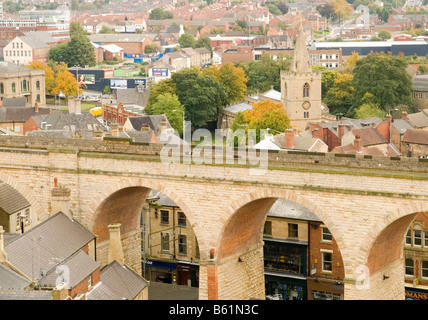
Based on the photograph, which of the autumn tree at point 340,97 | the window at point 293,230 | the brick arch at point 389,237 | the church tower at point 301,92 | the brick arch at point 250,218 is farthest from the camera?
the autumn tree at point 340,97

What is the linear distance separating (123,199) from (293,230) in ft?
31.4

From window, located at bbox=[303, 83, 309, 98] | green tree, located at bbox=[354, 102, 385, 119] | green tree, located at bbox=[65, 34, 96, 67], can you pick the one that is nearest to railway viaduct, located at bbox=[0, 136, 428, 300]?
window, located at bbox=[303, 83, 309, 98]

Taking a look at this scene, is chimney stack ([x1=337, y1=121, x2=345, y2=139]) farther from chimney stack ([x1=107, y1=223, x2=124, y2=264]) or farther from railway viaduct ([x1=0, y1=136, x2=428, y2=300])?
chimney stack ([x1=107, y1=223, x2=124, y2=264])

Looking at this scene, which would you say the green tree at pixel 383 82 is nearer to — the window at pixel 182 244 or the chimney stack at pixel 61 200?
the window at pixel 182 244

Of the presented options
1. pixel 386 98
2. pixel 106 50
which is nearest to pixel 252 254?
pixel 386 98

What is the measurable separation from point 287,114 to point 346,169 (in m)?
58.2

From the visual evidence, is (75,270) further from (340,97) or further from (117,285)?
(340,97)

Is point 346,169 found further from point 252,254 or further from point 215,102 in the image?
point 215,102

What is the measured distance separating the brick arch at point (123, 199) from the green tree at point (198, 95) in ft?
186

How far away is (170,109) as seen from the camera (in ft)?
318

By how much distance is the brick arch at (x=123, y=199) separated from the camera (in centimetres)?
4391

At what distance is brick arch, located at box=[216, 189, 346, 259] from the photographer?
4053 cm

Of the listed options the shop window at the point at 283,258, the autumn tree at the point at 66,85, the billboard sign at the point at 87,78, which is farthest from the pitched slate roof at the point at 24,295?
the billboard sign at the point at 87,78

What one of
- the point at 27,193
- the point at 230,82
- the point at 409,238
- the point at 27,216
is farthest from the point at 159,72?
the point at 409,238
